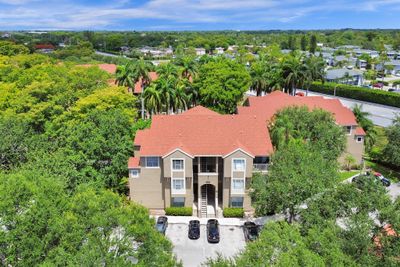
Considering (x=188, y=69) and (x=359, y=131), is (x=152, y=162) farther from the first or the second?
(x=188, y=69)

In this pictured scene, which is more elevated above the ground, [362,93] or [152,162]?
[152,162]

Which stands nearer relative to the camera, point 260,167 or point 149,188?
point 260,167

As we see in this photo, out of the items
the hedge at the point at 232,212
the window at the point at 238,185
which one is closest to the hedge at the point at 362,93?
the window at the point at 238,185

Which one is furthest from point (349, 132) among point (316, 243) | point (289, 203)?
point (316, 243)

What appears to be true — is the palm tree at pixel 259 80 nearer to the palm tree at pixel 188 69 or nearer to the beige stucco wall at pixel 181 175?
the palm tree at pixel 188 69

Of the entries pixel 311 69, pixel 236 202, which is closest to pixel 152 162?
pixel 236 202

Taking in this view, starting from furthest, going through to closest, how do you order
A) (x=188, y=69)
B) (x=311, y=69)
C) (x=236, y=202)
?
(x=311, y=69) < (x=188, y=69) < (x=236, y=202)
